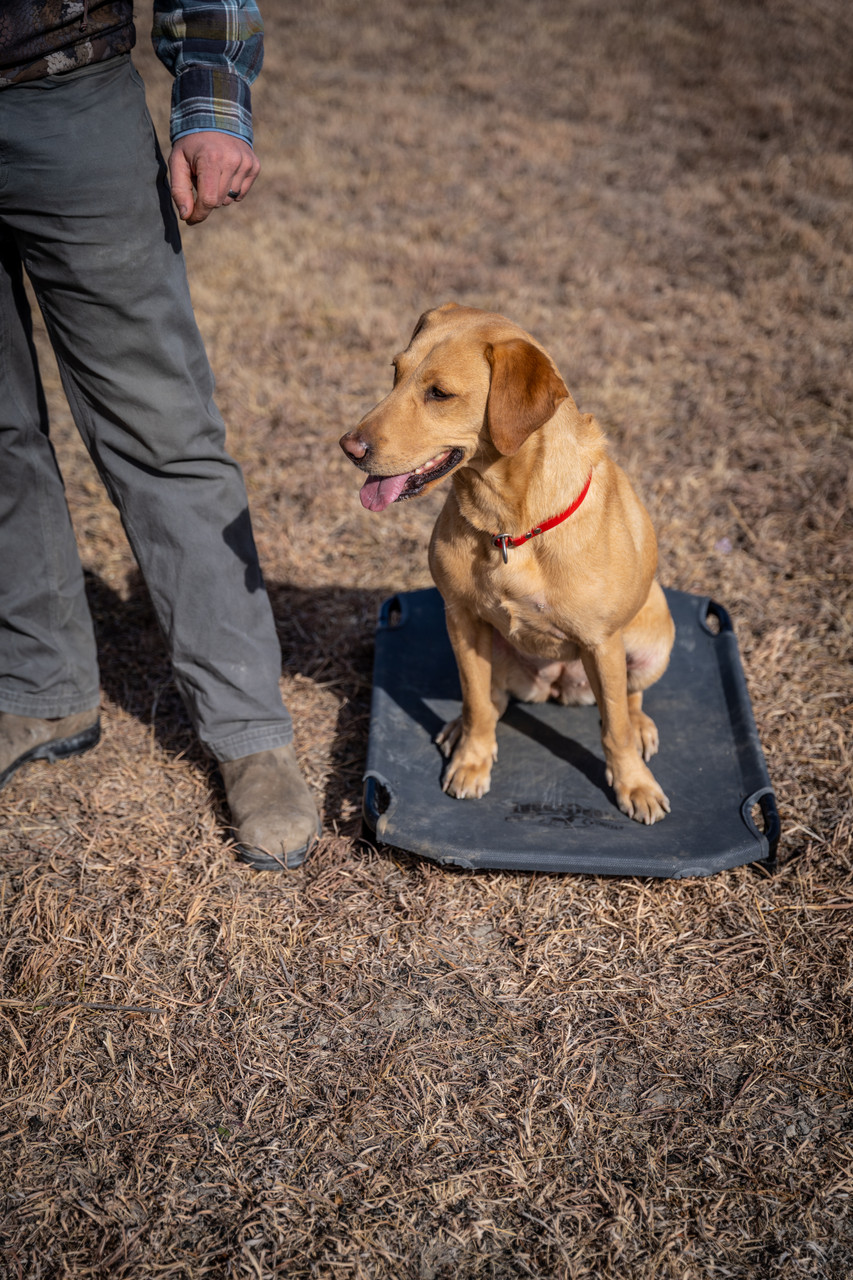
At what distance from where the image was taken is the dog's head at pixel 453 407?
2.13 meters

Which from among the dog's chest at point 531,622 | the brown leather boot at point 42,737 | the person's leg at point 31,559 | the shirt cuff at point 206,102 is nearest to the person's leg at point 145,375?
the shirt cuff at point 206,102

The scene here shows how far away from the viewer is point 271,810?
277 centimetres

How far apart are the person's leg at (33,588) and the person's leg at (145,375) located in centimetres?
25

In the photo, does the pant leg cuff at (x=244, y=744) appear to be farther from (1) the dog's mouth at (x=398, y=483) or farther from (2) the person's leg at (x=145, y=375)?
(1) the dog's mouth at (x=398, y=483)

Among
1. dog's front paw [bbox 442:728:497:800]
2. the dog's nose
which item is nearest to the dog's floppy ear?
the dog's nose

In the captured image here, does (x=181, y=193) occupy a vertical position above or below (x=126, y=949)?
above

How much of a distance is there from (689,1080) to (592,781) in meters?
0.91

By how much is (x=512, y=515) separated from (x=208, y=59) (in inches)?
53.5

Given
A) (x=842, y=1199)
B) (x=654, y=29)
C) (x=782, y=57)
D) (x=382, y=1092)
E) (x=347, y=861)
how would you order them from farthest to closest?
(x=654, y=29) < (x=782, y=57) < (x=347, y=861) < (x=382, y=1092) < (x=842, y=1199)

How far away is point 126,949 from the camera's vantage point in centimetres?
252

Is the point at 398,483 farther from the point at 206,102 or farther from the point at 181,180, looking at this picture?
the point at 206,102

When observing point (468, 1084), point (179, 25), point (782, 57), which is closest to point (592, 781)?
point (468, 1084)

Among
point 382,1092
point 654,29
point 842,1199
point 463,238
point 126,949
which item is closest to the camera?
point 842,1199

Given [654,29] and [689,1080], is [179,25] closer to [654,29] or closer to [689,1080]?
[689,1080]
